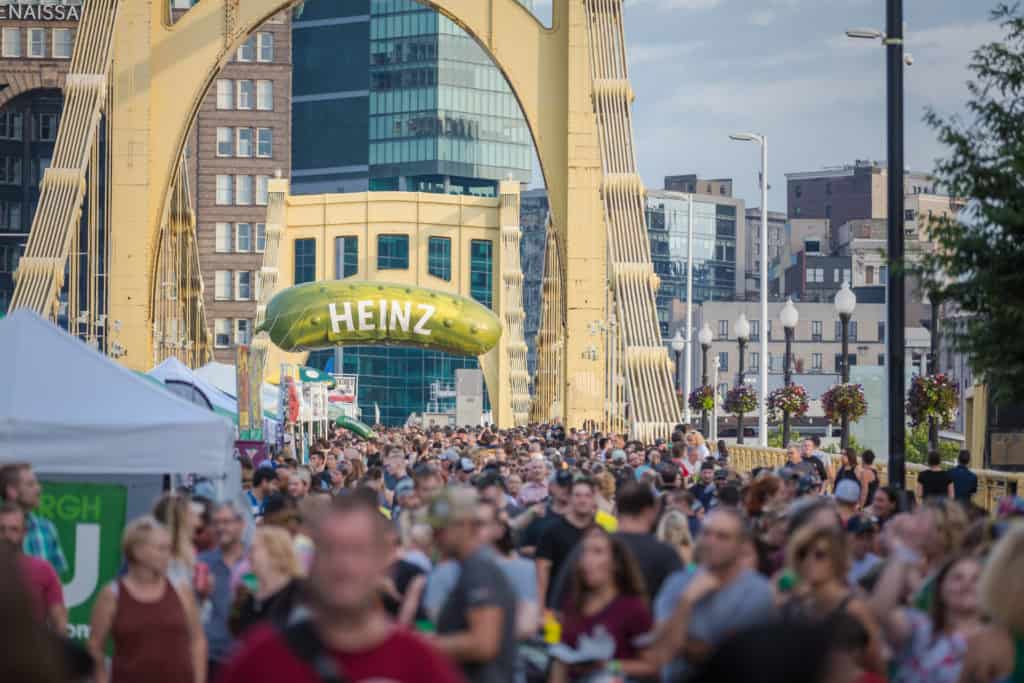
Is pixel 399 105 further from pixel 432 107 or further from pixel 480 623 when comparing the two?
pixel 480 623

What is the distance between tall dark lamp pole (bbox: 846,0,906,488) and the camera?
49.1 ft

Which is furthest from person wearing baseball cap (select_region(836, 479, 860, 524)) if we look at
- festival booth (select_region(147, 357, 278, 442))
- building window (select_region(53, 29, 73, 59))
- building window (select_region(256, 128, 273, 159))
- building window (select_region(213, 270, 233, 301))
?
building window (select_region(256, 128, 273, 159))

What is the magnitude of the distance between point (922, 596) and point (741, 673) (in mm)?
3825

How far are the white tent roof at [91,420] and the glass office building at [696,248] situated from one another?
15306 centimetres

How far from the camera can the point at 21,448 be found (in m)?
12.3

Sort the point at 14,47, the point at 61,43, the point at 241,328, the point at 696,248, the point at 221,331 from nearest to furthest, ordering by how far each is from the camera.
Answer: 1. the point at 61,43
2. the point at 14,47
3. the point at 221,331
4. the point at 241,328
5. the point at 696,248

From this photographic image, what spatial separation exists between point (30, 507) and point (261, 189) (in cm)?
10593

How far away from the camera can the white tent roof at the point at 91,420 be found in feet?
40.4

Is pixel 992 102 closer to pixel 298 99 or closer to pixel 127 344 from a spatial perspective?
pixel 127 344

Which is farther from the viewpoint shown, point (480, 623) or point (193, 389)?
point (193, 389)

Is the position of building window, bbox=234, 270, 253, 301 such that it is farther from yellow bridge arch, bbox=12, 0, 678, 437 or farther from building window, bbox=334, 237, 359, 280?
yellow bridge arch, bbox=12, 0, 678, 437

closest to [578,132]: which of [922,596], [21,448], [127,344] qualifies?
[127,344]

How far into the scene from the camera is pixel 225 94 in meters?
116

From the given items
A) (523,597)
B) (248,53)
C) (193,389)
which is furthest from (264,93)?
(523,597)
